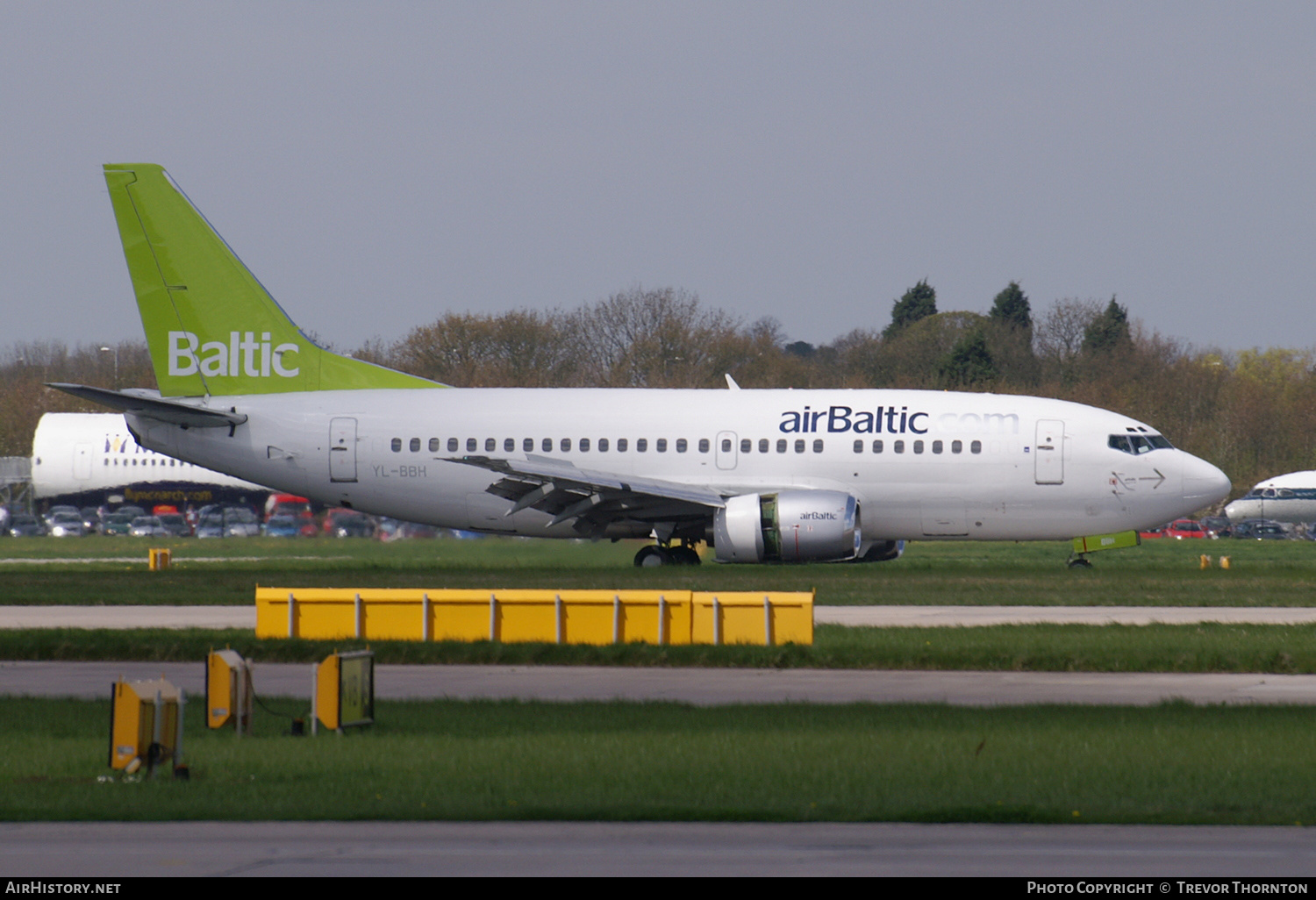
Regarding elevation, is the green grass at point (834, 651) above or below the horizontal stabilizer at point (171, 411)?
below

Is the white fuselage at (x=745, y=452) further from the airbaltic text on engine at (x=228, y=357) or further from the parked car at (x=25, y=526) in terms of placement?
the parked car at (x=25, y=526)

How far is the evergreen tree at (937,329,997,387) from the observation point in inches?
4525

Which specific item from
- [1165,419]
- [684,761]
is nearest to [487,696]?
[684,761]

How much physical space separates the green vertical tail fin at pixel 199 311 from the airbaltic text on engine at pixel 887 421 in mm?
9471

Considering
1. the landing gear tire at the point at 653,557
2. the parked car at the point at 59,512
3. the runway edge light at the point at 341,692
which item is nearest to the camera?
the runway edge light at the point at 341,692

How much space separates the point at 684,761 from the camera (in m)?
13.8

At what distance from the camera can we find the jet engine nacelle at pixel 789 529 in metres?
35.8

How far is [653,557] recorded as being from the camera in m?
38.2

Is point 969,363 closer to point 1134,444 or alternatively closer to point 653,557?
point 1134,444

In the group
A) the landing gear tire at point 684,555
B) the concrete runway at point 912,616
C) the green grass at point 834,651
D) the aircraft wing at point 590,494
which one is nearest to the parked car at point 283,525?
the aircraft wing at point 590,494

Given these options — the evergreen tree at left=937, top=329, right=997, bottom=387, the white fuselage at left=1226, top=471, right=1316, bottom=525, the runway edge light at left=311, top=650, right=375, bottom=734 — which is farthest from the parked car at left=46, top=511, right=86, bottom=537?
the runway edge light at left=311, top=650, right=375, bottom=734

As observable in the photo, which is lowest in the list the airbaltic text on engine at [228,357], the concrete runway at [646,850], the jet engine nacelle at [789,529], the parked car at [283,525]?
the parked car at [283,525]

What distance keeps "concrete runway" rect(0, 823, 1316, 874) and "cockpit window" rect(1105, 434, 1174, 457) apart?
2813cm

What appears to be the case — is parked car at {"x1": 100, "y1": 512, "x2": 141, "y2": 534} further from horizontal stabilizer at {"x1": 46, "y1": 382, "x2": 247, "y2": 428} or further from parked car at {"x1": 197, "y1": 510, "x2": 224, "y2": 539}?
horizontal stabilizer at {"x1": 46, "y1": 382, "x2": 247, "y2": 428}
